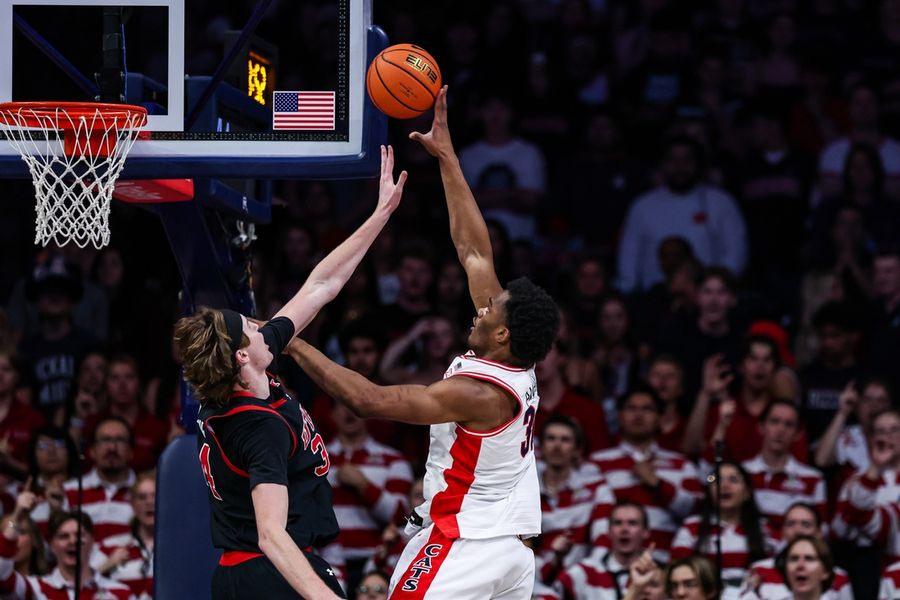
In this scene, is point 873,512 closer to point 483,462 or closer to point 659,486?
point 659,486

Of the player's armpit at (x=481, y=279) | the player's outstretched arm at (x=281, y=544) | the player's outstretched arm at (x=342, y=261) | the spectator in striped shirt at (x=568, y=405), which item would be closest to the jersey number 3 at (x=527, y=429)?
the player's armpit at (x=481, y=279)

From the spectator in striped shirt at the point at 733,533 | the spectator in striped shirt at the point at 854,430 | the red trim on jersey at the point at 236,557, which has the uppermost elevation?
the spectator in striped shirt at the point at 854,430

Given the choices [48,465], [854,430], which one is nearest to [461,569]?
[48,465]

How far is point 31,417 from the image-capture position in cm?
1008

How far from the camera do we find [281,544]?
204 inches

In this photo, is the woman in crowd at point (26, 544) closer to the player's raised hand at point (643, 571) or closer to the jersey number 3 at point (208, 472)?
the player's raised hand at point (643, 571)

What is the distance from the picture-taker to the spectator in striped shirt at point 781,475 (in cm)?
923

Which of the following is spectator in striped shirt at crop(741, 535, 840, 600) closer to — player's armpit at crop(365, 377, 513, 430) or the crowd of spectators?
the crowd of spectators

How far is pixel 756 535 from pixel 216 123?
158 inches

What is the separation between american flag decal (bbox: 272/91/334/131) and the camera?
20.8 feet

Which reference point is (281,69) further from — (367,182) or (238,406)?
(238,406)

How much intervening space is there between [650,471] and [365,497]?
1693mm

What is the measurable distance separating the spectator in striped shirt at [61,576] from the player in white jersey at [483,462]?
3463 millimetres

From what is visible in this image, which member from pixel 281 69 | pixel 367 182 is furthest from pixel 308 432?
pixel 281 69
